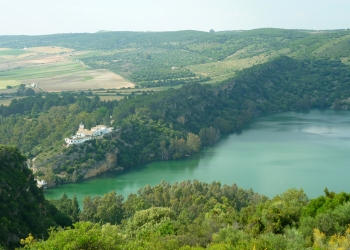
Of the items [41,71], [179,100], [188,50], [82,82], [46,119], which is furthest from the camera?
[188,50]

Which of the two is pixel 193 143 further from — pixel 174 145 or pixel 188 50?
pixel 188 50

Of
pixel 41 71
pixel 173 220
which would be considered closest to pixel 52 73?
pixel 41 71

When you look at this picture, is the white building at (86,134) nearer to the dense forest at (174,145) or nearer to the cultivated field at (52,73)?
the dense forest at (174,145)

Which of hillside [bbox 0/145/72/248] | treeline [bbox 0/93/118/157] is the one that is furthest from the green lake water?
hillside [bbox 0/145/72/248]

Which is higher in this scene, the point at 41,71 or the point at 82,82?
the point at 41,71

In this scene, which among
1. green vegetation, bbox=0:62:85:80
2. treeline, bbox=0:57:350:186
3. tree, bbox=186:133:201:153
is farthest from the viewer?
green vegetation, bbox=0:62:85:80

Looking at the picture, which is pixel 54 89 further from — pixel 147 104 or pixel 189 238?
pixel 189 238

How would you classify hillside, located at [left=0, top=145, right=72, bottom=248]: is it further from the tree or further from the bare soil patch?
the bare soil patch

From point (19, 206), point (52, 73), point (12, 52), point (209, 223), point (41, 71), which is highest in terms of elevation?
point (12, 52)
